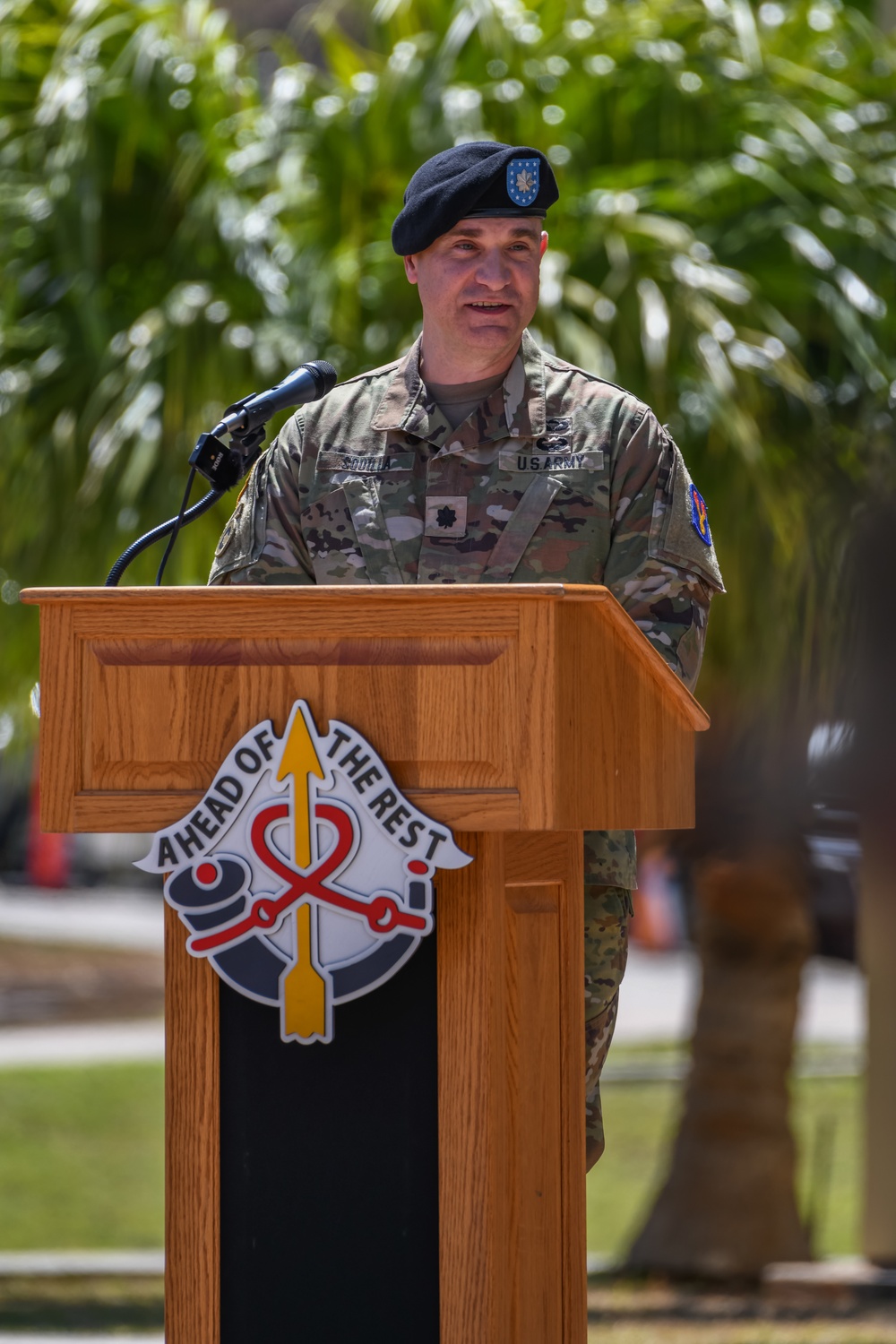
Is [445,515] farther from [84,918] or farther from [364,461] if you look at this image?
[84,918]

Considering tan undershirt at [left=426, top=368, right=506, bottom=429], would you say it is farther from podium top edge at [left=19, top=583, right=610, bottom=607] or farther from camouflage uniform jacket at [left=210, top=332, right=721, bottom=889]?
podium top edge at [left=19, top=583, right=610, bottom=607]

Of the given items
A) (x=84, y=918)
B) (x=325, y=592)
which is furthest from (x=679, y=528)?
(x=84, y=918)

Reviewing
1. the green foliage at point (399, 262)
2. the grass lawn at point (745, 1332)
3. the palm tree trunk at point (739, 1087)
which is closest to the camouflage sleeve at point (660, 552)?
the green foliage at point (399, 262)

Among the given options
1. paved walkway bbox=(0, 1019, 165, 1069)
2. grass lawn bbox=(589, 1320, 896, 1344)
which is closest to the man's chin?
grass lawn bbox=(589, 1320, 896, 1344)

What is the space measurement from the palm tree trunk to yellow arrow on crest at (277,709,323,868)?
4.67 meters

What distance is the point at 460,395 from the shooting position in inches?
110

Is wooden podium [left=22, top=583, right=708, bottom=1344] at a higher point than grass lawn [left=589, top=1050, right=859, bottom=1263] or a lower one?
higher

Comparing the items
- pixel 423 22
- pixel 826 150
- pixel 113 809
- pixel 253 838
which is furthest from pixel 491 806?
pixel 423 22

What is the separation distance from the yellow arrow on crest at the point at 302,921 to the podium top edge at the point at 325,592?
0.13 m

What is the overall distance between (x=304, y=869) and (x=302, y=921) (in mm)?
58

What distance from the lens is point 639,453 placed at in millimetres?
2699

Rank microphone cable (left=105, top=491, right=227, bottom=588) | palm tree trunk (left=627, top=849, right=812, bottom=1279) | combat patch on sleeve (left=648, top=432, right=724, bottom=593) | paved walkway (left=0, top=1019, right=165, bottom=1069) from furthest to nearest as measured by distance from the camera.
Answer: paved walkway (left=0, top=1019, right=165, bottom=1069) < palm tree trunk (left=627, top=849, right=812, bottom=1279) < combat patch on sleeve (left=648, top=432, right=724, bottom=593) < microphone cable (left=105, top=491, right=227, bottom=588)

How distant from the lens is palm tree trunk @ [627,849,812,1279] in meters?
6.47

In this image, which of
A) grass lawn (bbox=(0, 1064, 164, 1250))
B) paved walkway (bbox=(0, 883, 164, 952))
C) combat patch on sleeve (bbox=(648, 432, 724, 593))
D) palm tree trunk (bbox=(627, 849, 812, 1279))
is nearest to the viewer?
combat patch on sleeve (bbox=(648, 432, 724, 593))
